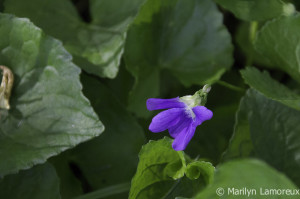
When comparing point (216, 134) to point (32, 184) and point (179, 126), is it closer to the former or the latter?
point (179, 126)

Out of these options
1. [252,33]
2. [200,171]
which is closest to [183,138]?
[200,171]

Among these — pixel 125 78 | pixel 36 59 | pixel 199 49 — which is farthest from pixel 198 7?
pixel 36 59

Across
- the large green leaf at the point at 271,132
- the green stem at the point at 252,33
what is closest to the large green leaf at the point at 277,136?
the large green leaf at the point at 271,132

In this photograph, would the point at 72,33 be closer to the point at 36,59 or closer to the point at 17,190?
the point at 36,59

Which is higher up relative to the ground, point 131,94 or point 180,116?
point 180,116

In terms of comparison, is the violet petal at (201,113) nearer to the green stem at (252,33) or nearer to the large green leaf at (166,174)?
the large green leaf at (166,174)

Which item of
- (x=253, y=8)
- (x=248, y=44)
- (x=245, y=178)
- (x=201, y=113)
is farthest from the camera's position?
(x=248, y=44)
